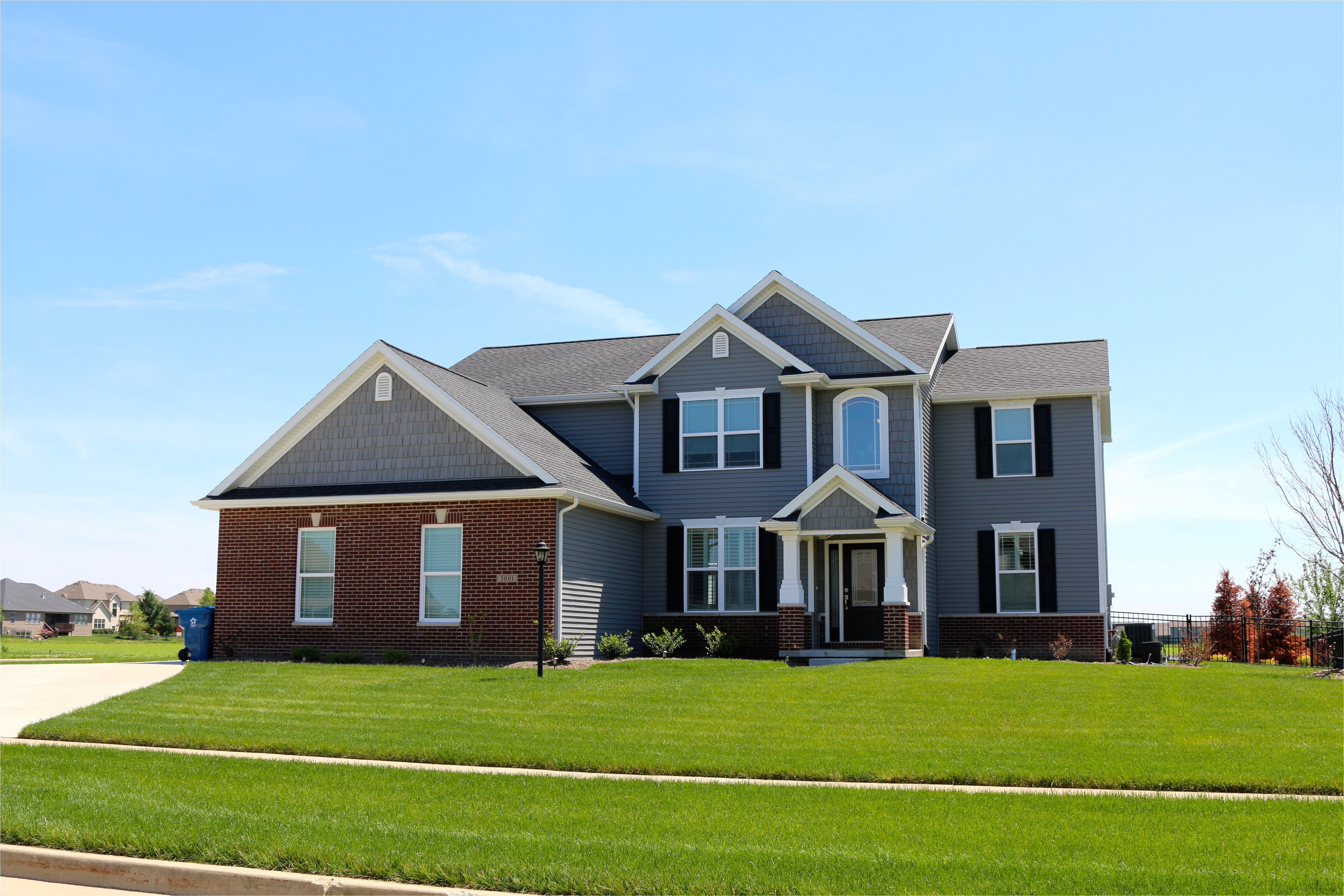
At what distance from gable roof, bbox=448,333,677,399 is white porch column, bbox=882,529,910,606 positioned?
7.45 m

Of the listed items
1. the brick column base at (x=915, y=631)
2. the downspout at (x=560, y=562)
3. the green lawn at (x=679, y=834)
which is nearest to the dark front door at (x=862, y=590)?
the brick column base at (x=915, y=631)

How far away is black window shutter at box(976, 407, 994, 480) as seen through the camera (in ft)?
84.0

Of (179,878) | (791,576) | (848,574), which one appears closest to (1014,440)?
(848,574)

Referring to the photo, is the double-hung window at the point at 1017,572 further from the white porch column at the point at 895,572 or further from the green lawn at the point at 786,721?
the green lawn at the point at 786,721

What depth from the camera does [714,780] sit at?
1033 cm

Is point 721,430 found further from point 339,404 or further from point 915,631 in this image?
point 339,404

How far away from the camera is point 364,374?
23906mm

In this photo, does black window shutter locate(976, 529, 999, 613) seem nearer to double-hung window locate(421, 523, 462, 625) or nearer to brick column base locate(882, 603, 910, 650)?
brick column base locate(882, 603, 910, 650)

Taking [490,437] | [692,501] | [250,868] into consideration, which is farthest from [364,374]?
[250,868]

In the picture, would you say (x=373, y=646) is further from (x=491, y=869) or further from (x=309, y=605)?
(x=491, y=869)

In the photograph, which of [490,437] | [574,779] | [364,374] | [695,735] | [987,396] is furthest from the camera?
[987,396]

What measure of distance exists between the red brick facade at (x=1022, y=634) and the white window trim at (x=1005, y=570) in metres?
0.09

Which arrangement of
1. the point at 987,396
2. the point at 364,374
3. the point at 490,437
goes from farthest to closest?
the point at 987,396
the point at 364,374
the point at 490,437

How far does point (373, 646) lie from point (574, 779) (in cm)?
1334
